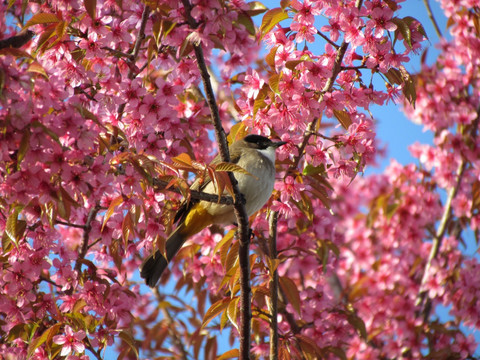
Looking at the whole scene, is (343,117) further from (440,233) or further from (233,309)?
(440,233)

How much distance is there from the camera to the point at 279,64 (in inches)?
120

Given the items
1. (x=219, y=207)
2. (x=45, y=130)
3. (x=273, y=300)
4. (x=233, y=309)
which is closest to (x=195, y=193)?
(x=45, y=130)

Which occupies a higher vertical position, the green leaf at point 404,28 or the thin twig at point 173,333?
the green leaf at point 404,28

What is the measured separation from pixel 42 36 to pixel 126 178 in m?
0.86

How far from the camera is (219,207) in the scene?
3.78 m

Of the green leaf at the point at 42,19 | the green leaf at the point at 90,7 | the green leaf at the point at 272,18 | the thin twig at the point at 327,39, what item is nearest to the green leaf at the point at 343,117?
the thin twig at the point at 327,39

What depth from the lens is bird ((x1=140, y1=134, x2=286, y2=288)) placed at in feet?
12.1

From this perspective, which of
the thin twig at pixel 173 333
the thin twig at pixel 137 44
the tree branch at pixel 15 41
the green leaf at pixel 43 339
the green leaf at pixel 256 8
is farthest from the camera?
the thin twig at pixel 173 333

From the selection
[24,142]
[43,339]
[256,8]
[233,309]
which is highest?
[256,8]

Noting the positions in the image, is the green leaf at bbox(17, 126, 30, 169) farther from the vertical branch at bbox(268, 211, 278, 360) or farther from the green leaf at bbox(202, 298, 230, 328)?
the vertical branch at bbox(268, 211, 278, 360)

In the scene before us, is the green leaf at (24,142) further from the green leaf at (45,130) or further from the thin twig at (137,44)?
the thin twig at (137,44)

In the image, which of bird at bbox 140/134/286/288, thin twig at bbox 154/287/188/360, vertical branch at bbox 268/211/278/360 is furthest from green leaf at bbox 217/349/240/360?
thin twig at bbox 154/287/188/360

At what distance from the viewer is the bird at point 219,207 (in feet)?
12.1

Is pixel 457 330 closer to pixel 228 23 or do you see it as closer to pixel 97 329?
pixel 97 329
